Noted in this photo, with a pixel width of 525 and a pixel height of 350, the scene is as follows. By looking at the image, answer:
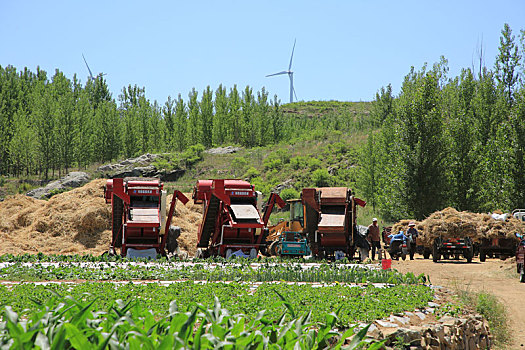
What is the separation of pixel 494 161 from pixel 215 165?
34316 mm

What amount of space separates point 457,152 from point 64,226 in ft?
81.0

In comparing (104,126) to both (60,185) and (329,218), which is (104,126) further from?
(329,218)

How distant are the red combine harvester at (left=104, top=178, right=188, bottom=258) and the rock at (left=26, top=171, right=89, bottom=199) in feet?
85.1

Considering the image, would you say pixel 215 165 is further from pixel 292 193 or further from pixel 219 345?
pixel 219 345

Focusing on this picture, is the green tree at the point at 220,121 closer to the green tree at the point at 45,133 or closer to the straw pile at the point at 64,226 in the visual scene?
the green tree at the point at 45,133

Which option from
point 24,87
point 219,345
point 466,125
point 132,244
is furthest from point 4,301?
point 24,87

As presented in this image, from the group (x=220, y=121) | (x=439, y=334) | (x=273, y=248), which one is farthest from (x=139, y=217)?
(x=220, y=121)

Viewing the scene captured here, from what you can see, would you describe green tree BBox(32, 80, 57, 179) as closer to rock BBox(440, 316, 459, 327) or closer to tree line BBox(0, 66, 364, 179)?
tree line BBox(0, 66, 364, 179)

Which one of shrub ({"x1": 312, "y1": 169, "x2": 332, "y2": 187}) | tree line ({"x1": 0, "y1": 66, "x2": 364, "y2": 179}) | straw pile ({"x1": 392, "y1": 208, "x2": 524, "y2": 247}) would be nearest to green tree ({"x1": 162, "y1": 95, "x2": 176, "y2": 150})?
tree line ({"x1": 0, "y1": 66, "x2": 364, "y2": 179})

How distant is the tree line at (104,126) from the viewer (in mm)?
60375

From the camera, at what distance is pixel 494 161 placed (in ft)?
113

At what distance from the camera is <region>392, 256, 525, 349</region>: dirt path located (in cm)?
1213

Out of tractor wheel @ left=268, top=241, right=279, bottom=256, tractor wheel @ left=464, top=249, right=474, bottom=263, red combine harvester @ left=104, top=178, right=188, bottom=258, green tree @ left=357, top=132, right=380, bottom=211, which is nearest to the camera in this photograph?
A: red combine harvester @ left=104, top=178, right=188, bottom=258

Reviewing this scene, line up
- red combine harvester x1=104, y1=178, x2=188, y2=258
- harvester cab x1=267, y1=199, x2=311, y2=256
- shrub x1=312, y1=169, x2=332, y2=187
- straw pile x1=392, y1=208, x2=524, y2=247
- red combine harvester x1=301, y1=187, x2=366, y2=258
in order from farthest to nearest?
shrub x1=312, y1=169, x2=332, y2=187 < straw pile x1=392, y1=208, x2=524, y2=247 < harvester cab x1=267, y1=199, x2=311, y2=256 < red combine harvester x1=301, y1=187, x2=366, y2=258 < red combine harvester x1=104, y1=178, x2=188, y2=258
